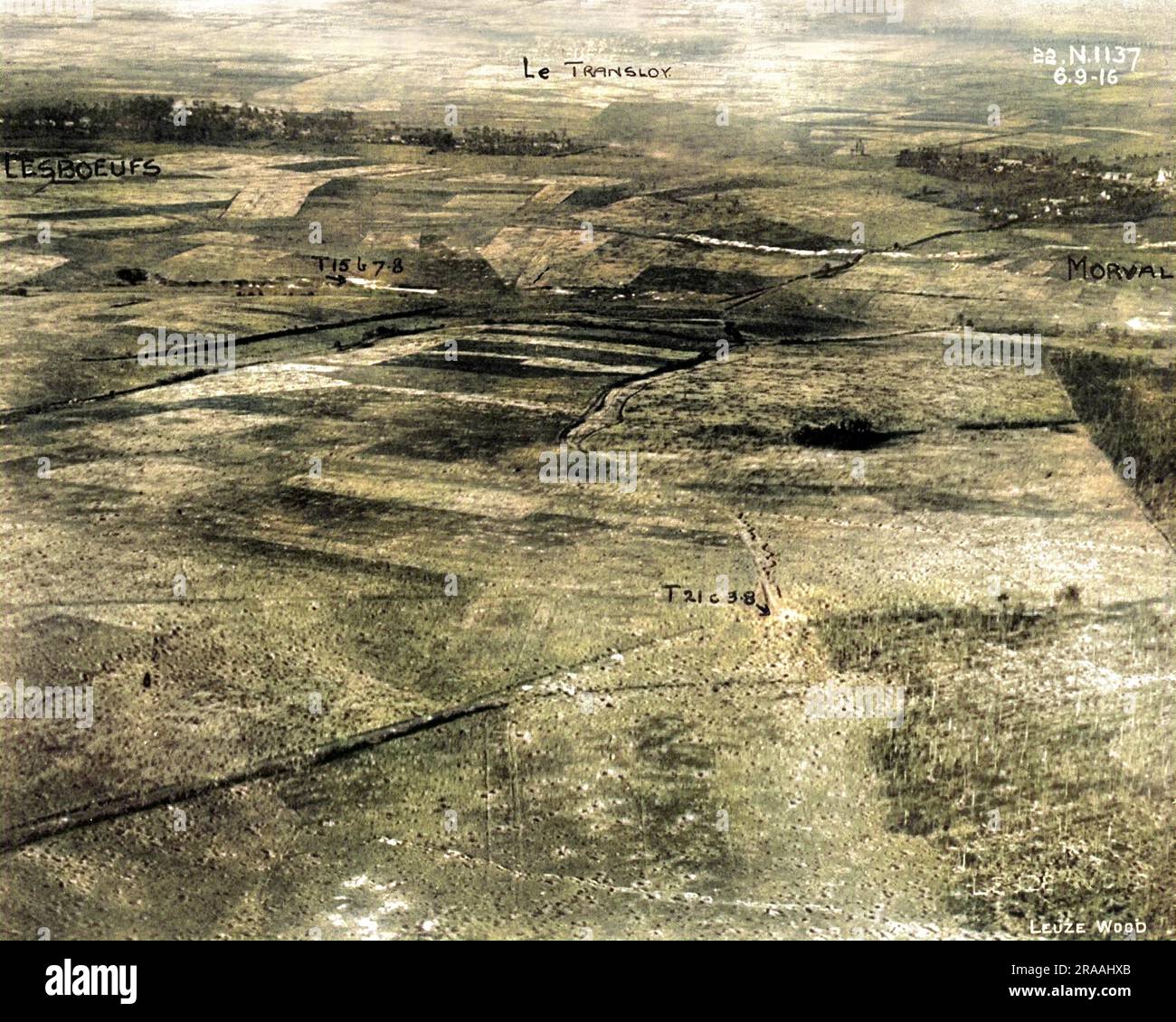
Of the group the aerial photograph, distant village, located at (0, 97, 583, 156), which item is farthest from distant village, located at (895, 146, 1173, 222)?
distant village, located at (0, 97, 583, 156)

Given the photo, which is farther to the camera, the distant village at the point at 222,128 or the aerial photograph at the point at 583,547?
the distant village at the point at 222,128

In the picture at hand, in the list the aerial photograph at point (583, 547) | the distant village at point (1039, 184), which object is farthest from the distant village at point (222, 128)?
the distant village at point (1039, 184)

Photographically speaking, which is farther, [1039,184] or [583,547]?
[1039,184]

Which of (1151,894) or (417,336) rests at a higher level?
(417,336)

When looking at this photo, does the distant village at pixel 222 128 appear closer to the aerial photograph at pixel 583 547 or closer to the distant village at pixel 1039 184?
the aerial photograph at pixel 583 547

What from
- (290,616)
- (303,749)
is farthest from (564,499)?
(303,749)

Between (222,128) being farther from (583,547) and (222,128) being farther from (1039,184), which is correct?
(583,547)

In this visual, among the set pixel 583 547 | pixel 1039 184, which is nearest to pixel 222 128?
pixel 1039 184

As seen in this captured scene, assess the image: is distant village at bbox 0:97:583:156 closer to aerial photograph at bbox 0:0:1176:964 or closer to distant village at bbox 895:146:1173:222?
aerial photograph at bbox 0:0:1176:964

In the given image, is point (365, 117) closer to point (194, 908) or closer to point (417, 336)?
point (417, 336)
